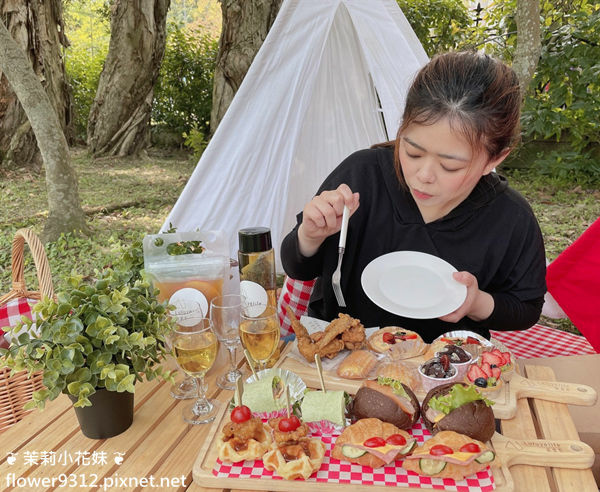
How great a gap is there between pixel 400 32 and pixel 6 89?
17.9 ft

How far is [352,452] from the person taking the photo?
42.5 inches

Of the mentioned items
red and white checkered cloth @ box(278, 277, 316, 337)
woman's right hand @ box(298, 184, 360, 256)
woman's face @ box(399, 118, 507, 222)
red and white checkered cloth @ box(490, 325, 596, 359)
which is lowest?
red and white checkered cloth @ box(490, 325, 596, 359)

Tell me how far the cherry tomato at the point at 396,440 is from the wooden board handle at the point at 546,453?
0.21 metres

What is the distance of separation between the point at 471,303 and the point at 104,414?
110 cm

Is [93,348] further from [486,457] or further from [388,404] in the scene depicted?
[486,457]

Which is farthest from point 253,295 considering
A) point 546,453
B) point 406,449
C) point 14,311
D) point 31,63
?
point 31,63

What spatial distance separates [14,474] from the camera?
1088mm

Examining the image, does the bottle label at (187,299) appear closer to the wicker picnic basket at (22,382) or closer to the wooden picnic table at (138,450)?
the wooden picnic table at (138,450)

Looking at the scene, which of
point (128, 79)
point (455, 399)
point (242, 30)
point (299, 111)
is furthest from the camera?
point (128, 79)

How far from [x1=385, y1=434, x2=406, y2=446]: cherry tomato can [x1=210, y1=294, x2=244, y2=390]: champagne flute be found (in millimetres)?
464

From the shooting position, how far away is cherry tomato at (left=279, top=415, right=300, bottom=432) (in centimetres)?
111

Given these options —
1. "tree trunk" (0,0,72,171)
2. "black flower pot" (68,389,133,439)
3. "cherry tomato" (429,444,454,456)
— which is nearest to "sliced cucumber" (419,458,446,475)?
"cherry tomato" (429,444,454,456)

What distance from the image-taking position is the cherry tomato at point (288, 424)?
1.11 m

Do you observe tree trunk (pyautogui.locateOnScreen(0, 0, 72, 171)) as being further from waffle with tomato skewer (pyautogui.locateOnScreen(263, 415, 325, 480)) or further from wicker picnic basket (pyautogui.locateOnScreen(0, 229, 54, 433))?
waffle with tomato skewer (pyautogui.locateOnScreen(263, 415, 325, 480))
